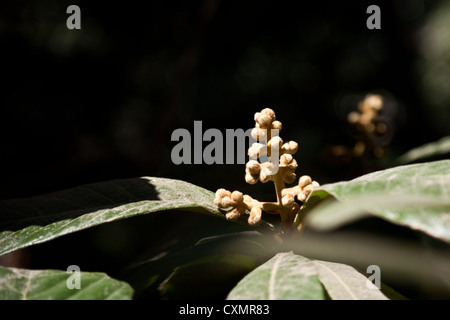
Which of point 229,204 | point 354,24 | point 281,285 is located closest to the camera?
point 281,285

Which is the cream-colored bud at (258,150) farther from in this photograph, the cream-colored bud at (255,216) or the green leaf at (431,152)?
the green leaf at (431,152)

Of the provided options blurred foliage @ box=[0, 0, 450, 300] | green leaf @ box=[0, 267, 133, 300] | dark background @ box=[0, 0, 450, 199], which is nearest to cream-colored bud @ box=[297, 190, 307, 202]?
green leaf @ box=[0, 267, 133, 300]

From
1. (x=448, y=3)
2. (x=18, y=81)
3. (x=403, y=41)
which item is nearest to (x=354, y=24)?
(x=403, y=41)

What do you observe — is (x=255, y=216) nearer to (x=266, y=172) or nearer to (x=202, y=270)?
(x=266, y=172)

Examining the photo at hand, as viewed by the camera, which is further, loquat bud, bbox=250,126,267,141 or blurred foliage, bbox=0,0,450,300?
blurred foliage, bbox=0,0,450,300

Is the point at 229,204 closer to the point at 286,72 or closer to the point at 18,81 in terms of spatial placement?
the point at 18,81

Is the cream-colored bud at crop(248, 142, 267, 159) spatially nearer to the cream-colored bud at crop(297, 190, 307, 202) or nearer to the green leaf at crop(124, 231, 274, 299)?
the cream-colored bud at crop(297, 190, 307, 202)

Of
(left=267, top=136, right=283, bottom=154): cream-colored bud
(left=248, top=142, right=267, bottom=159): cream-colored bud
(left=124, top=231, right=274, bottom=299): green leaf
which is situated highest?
(left=267, top=136, right=283, bottom=154): cream-colored bud
